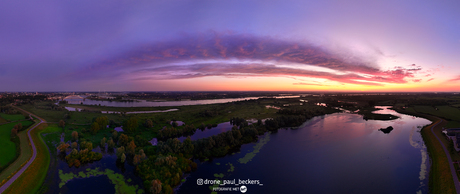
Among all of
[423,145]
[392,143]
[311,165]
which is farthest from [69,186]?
[423,145]

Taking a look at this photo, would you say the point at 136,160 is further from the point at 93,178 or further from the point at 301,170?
the point at 301,170

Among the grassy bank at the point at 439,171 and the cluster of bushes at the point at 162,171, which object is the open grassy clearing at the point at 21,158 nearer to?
the cluster of bushes at the point at 162,171

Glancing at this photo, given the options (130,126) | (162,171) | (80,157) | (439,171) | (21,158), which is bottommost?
(439,171)

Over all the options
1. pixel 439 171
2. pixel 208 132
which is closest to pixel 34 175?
pixel 208 132

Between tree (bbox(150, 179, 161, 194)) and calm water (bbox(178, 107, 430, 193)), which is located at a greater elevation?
tree (bbox(150, 179, 161, 194))

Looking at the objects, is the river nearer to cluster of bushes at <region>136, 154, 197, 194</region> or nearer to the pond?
the pond

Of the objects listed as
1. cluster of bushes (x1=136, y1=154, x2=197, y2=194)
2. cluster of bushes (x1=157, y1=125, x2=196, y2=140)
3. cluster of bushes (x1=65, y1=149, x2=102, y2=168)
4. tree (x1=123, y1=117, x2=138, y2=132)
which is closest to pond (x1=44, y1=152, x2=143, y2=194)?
cluster of bushes (x1=65, y1=149, x2=102, y2=168)
